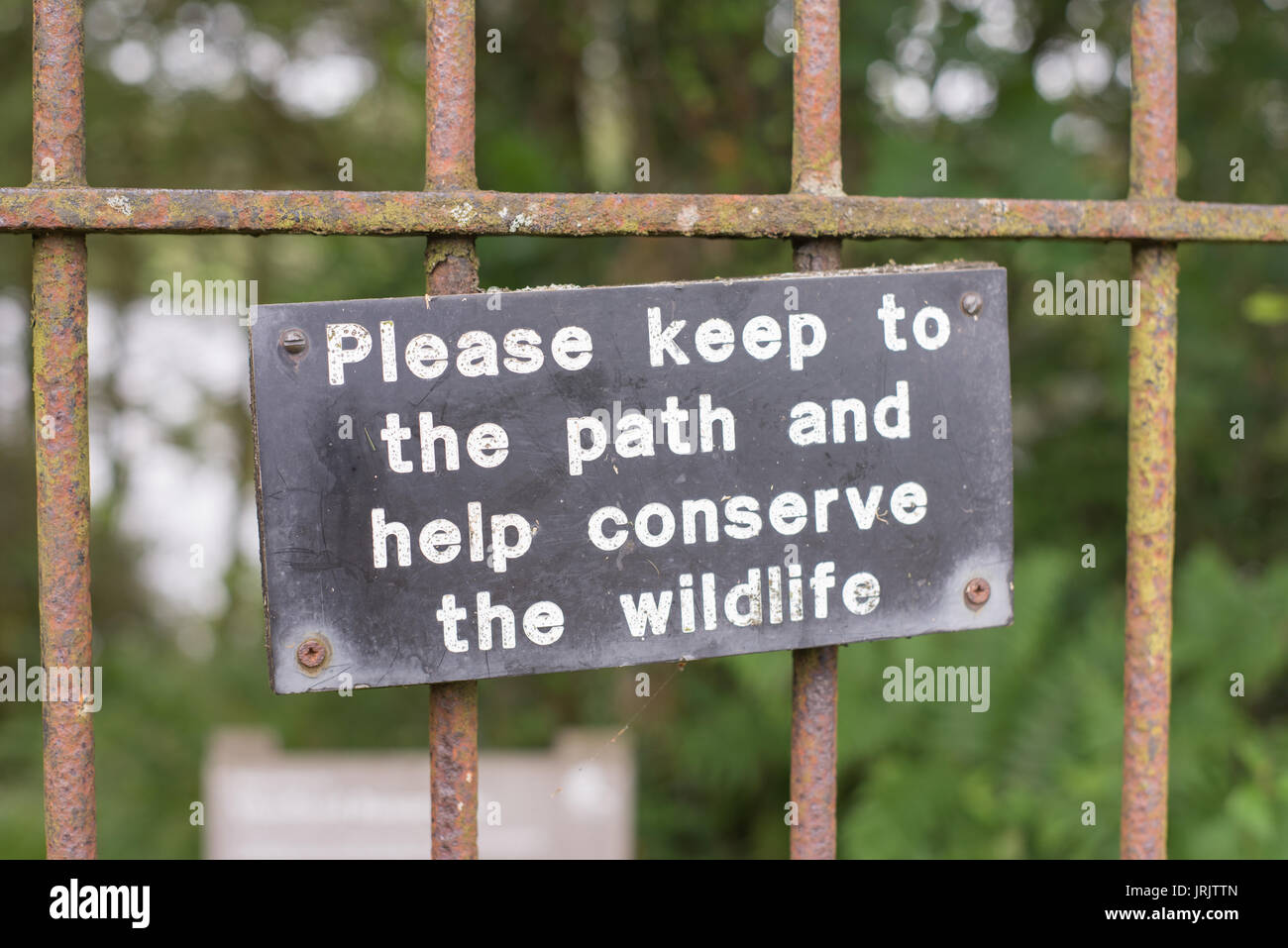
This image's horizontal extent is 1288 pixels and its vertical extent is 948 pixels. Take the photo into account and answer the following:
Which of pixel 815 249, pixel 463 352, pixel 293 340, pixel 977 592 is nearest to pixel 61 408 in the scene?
pixel 293 340

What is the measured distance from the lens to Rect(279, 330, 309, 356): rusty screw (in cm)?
83

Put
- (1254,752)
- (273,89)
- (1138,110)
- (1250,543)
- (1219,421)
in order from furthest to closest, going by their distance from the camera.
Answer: (273,89) → (1250,543) → (1219,421) → (1254,752) → (1138,110)

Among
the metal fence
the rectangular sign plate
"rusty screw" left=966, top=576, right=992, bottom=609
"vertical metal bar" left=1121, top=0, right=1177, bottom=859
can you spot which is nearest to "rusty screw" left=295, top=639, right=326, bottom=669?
the rectangular sign plate

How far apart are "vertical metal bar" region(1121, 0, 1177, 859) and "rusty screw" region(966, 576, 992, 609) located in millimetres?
187

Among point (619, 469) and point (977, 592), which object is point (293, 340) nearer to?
point (619, 469)

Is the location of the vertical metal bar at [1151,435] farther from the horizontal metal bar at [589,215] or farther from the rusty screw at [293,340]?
the rusty screw at [293,340]

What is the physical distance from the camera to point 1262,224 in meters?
1.04

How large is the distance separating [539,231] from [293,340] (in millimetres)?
228

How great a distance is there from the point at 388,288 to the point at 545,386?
1.59 meters

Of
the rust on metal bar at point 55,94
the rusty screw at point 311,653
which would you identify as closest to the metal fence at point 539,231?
the rust on metal bar at point 55,94

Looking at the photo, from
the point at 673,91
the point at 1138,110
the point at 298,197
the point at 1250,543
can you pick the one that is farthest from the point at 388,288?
the point at 1250,543

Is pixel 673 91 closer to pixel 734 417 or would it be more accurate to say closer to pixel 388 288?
pixel 388 288

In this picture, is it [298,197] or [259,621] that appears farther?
[259,621]

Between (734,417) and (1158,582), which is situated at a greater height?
(734,417)
